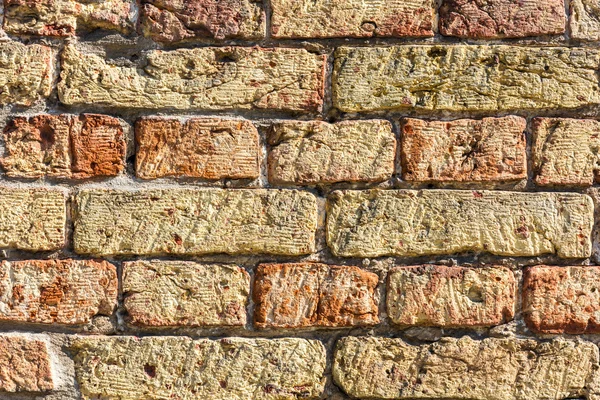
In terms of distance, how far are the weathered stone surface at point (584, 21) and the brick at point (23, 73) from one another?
3.26 feet

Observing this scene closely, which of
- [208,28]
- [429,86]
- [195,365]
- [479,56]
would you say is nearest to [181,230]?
[195,365]

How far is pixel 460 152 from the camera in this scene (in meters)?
1.28

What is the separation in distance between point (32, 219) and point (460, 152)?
80 cm

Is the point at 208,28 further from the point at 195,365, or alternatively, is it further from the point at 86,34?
the point at 195,365

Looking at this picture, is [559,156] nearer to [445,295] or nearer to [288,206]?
[445,295]

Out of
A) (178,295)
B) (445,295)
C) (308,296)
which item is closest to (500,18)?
(445,295)

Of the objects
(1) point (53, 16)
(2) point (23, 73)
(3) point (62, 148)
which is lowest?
(3) point (62, 148)

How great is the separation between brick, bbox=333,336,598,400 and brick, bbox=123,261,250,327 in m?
0.23

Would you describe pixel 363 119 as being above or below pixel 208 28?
below

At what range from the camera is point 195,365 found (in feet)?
4.17

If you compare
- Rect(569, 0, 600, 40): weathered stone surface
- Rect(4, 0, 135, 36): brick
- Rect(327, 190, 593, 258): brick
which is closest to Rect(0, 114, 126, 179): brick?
Rect(4, 0, 135, 36): brick

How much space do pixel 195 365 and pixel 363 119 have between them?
55 cm

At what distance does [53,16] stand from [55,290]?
0.51m

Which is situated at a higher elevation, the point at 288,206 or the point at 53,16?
the point at 53,16
